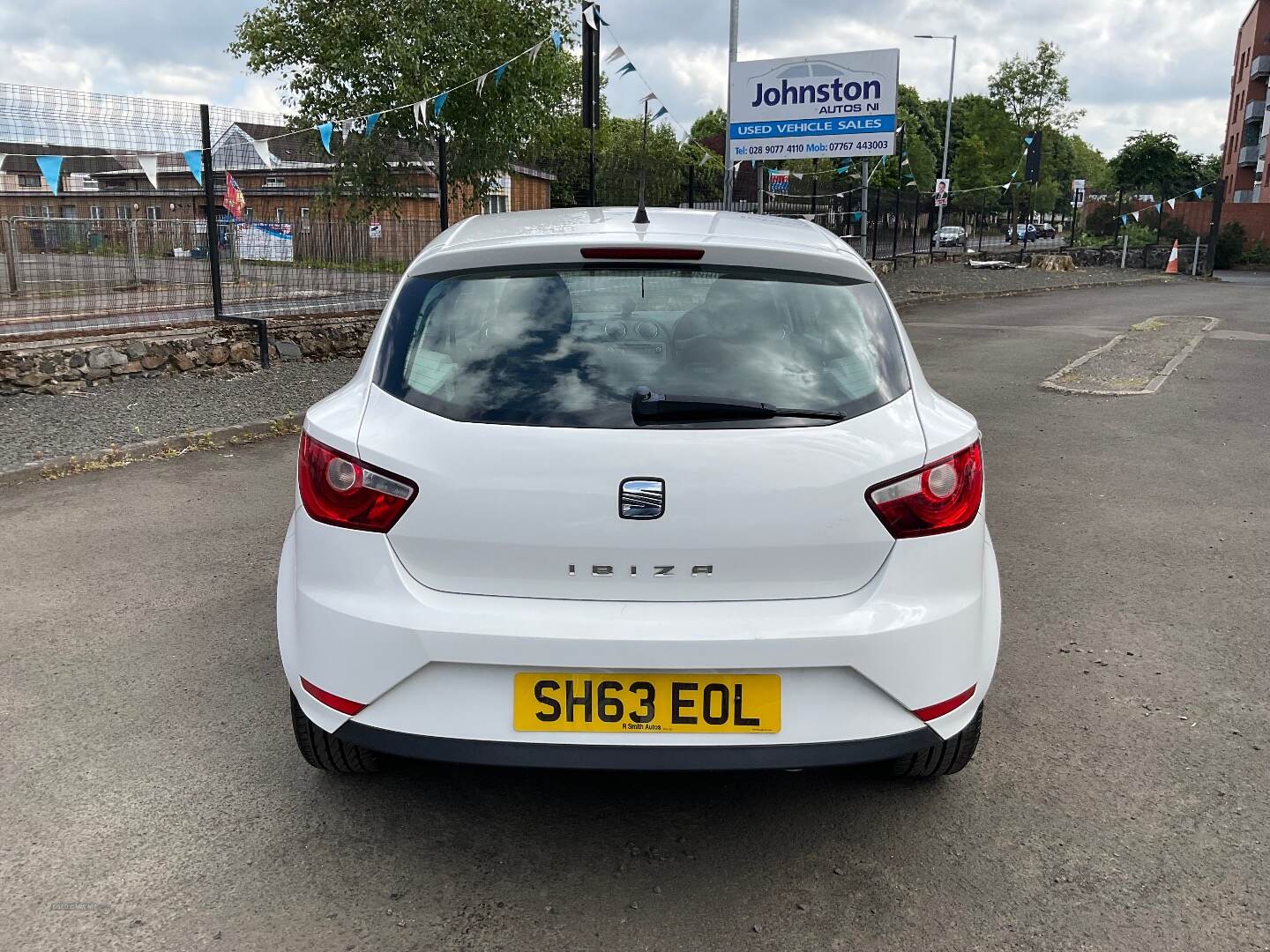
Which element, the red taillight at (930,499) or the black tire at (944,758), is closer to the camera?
the red taillight at (930,499)

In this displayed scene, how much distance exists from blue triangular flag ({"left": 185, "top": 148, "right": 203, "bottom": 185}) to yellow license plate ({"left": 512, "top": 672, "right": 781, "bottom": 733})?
940cm

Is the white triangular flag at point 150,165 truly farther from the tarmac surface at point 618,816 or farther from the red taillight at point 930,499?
the red taillight at point 930,499

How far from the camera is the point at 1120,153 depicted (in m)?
72.2

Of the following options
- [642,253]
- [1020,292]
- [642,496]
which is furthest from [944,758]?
[1020,292]

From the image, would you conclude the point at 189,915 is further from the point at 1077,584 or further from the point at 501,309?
the point at 1077,584

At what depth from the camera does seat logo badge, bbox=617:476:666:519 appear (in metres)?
2.42

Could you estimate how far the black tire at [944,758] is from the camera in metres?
2.87

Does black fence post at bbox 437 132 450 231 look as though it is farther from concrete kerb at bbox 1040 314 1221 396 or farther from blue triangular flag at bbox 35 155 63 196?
concrete kerb at bbox 1040 314 1221 396

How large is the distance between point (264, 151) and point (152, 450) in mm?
4806

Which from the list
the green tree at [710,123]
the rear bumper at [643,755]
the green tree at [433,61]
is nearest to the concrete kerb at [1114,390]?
the rear bumper at [643,755]

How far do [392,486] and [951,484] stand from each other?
1378 millimetres

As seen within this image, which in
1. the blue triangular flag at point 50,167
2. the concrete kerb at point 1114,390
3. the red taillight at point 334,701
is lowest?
the concrete kerb at point 1114,390

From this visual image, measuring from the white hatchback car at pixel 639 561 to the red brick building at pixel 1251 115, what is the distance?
6602cm

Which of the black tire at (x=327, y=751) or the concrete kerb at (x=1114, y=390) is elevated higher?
the concrete kerb at (x=1114, y=390)
